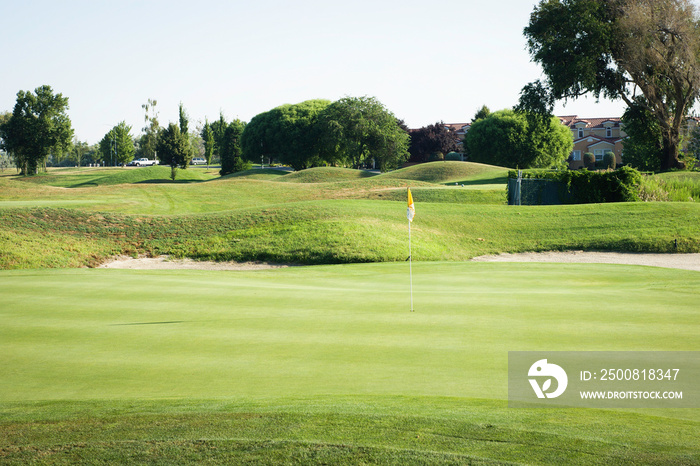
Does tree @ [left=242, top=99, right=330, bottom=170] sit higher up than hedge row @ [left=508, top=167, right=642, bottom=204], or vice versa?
tree @ [left=242, top=99, right=330, bottom=170]

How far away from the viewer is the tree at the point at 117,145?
342ft

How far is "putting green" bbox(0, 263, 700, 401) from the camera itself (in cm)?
594

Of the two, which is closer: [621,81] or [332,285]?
[332,285]

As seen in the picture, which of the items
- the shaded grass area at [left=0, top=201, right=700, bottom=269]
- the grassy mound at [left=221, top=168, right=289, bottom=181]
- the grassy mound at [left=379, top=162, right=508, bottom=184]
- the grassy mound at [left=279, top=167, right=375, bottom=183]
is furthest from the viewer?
the grassy mound at [left=221, top=168, right=289, bottom=181]

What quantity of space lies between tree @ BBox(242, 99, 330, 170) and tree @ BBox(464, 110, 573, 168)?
911 inches

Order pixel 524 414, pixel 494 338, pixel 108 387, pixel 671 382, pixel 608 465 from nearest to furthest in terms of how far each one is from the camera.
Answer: pixel 608 465 → pixel 524 414 → pixel 671 382 → pixel 108 387 → pixel 494 338

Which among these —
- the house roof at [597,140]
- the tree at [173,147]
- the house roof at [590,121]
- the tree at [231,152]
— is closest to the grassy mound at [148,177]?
the tree at [173,147]

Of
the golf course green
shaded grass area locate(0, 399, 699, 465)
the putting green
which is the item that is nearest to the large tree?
the golf course green

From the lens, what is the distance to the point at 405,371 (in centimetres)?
622

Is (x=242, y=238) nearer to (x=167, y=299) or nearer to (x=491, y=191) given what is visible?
(x=167, y=299)

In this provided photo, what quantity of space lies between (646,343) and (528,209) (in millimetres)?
24729

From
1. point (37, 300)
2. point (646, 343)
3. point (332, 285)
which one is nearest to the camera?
point (646, 343)

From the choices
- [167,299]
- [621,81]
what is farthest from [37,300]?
[621,81]

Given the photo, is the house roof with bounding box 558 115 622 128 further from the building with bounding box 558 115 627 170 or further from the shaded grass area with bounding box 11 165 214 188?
the shaded grass area with bounding box 11 165 214 188
